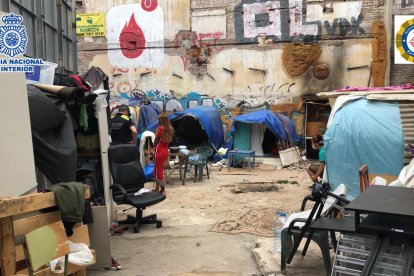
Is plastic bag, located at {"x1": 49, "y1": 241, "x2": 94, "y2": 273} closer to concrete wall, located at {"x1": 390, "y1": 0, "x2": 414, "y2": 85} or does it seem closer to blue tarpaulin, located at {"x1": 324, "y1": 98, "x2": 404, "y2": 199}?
blue tarpaulin, located at {"x1": 324, "y1": 98, "x2": 404, "y2": 199}

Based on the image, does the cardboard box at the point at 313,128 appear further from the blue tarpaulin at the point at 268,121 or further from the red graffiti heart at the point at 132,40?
the red graffiti heart at the point at 132,40

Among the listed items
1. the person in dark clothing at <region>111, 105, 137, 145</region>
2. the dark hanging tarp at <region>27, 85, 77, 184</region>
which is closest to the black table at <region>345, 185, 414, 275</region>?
the dark hanging tarp at <region>27, 85, 77, 184</region>

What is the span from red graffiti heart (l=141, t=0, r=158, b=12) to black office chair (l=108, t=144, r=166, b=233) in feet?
52.0

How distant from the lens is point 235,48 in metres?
20.6

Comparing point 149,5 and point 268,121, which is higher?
point 149,5

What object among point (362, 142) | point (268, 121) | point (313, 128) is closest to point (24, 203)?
point (362, 142)

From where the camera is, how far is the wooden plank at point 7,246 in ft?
11.0

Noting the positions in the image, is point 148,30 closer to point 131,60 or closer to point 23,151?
point 131,60

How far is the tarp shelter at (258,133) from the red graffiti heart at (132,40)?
25.7 ft

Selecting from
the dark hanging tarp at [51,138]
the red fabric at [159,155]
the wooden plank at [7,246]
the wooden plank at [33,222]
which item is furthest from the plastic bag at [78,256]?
the red fabric at [159,155]

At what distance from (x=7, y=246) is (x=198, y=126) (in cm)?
1309

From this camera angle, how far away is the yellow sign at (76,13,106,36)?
21.8 meters

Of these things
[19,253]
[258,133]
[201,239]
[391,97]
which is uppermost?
[391,97]

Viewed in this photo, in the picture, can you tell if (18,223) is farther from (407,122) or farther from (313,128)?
(313,128)
